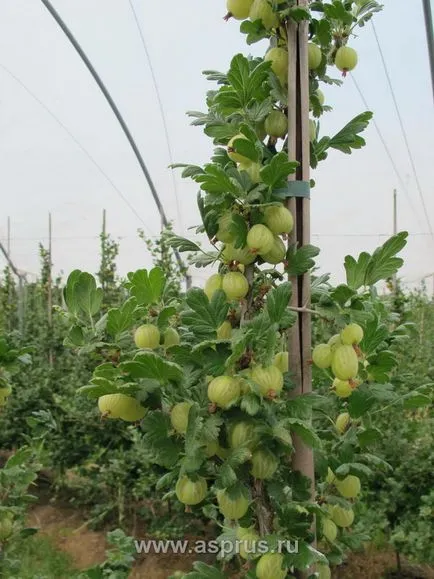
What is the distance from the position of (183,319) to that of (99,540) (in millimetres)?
3071

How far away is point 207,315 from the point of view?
34.8 inches

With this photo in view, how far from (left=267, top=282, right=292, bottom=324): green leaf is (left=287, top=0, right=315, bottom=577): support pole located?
0.43 feet

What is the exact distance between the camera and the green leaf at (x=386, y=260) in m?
0.91

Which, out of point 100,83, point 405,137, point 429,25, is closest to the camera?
point 429,25

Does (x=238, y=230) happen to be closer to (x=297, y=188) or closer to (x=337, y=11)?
(x=297, y=188)

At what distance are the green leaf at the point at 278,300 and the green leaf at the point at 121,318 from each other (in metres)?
0.20

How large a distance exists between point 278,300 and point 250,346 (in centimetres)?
8

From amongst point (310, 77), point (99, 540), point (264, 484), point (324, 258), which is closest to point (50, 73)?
point (324, 258)

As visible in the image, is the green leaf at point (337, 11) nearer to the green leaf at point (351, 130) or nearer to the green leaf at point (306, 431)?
the green leaf at point (351, 130)

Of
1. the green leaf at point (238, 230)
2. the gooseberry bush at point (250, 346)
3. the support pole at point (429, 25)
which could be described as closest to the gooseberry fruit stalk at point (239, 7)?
the gooseberry bush at point (250, 346)

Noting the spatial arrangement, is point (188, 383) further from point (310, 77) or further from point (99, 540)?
point (99, 540)

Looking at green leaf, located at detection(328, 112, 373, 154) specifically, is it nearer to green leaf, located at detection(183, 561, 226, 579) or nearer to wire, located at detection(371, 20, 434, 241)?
green leaf, located at detection(183, 561, 226, 579)

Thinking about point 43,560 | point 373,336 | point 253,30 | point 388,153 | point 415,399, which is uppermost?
point 388,153

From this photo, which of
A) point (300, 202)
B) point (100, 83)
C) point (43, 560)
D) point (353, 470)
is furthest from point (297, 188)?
point (100, 83)
